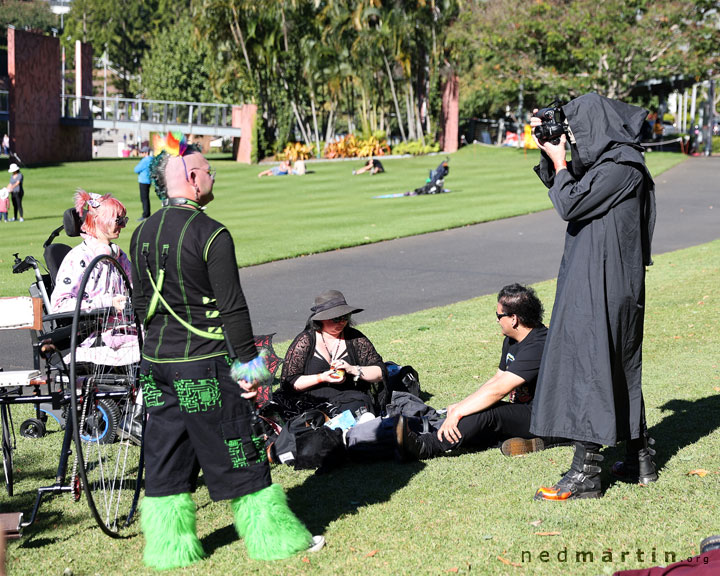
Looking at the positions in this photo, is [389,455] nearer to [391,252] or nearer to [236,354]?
[236,354]

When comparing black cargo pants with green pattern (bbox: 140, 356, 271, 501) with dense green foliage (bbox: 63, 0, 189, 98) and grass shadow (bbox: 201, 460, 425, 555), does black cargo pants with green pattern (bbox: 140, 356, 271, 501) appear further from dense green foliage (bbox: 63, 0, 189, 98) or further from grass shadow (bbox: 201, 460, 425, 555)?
dense green foliage (bbox: 63, 0, 189, 98)

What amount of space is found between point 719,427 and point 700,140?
40.5m

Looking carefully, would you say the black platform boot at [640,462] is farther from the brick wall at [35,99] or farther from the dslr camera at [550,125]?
the brick wall at [35,99]

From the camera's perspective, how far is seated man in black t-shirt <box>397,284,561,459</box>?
5695 mm

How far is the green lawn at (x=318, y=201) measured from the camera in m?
18.3

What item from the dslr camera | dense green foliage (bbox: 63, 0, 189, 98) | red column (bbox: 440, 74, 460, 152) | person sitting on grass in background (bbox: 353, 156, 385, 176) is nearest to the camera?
the dslr camera

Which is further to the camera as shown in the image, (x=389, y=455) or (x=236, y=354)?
(x=389, y=455)

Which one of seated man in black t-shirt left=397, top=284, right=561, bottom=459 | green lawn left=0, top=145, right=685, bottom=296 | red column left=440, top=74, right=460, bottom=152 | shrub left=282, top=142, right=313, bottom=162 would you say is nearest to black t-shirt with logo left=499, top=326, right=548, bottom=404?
seated man in black t-shirt left=397, top=284, right=561, bottom=459

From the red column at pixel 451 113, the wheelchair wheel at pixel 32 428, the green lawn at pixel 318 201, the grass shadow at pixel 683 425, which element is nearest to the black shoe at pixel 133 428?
the wheelchair wheel at pixel 32 428

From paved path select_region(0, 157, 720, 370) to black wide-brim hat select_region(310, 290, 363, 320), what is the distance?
3.50 meters

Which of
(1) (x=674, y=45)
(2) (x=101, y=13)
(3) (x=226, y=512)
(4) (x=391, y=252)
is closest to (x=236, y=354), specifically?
(3) (x=226, y=512)

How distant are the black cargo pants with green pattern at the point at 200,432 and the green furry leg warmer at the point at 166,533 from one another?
5 cm

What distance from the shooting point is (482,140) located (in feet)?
182

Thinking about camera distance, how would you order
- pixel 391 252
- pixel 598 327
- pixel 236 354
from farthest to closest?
pixel 391 252
pixel 598 327
pixel 236 354
